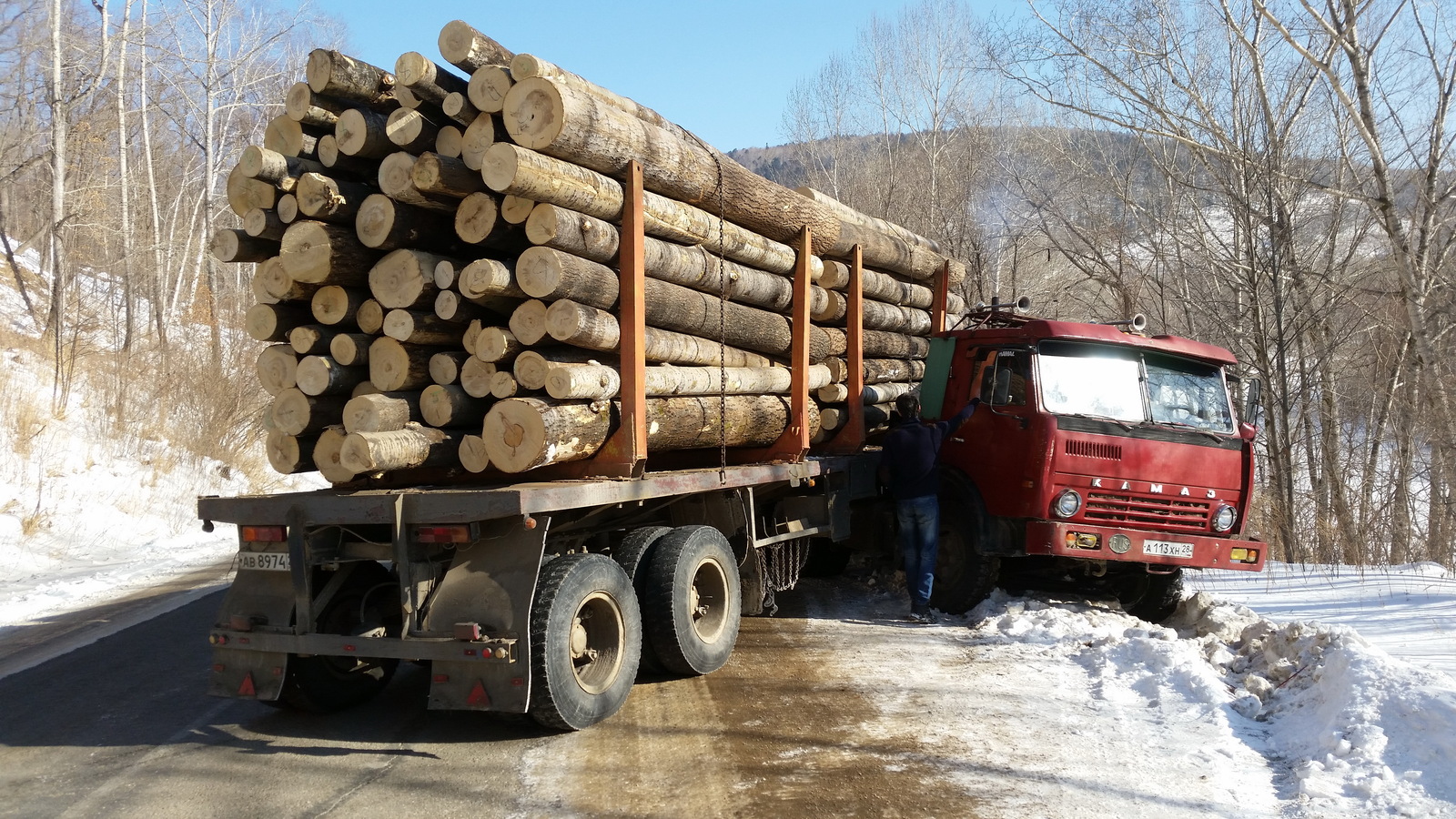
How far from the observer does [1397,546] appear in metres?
14.4

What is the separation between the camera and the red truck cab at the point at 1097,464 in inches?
316

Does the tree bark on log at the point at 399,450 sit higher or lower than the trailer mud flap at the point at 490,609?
higher

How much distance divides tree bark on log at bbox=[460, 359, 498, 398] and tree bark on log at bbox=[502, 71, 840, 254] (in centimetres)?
125

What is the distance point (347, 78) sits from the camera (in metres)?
5.93

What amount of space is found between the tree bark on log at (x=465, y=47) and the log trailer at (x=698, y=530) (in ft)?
4.42

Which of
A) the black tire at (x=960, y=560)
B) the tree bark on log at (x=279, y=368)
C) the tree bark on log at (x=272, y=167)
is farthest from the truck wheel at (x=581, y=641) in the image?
the black tire at (x=960, y=560)

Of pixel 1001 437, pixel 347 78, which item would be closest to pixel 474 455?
pixel 347 78

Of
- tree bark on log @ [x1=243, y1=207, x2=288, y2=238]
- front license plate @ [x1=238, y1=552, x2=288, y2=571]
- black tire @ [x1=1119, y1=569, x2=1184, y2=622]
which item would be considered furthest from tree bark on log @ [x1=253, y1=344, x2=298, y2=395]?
black tire @ [x1=1119, y1=569, x2=1184, y2=622]

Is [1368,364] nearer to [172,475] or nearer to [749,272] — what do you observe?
[749,272]

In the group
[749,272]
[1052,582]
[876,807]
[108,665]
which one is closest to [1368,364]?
[1052,582]

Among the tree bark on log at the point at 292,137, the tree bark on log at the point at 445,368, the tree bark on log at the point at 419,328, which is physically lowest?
the tree bark on log at the point at 445,368

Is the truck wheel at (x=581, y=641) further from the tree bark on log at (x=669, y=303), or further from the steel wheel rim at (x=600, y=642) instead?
the tree bark on log at (x=669, y=303)

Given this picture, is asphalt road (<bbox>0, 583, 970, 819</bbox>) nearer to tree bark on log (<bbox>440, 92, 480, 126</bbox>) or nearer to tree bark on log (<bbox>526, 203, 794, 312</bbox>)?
tree bark on log (<bbox>526, 203, 794, 312</bbox>)

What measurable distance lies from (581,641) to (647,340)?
1.96m
